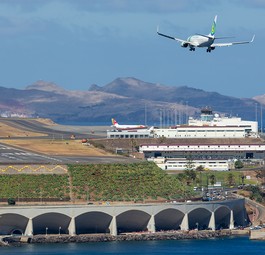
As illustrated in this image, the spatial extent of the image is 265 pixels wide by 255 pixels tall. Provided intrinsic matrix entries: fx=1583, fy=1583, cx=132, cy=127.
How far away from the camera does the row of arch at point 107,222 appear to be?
13025 centimetres

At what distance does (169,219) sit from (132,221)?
3455mm

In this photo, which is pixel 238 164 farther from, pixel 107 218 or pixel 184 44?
pixel 184 44

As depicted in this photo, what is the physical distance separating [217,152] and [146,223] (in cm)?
6650

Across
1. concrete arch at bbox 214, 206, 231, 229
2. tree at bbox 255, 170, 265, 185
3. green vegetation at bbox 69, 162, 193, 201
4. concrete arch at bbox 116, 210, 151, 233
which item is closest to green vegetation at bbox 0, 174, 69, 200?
green vegetation at bbox 69, 162, 193, 201

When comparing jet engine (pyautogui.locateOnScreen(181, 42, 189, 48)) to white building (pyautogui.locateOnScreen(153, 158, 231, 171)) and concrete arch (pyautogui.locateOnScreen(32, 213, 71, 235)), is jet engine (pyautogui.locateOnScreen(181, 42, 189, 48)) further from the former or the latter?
white building (pyautogui.locateOnScreen(153, 158, 231, 171))

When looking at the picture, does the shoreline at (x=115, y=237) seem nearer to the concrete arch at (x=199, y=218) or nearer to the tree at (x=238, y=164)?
the concrete arch at (x=199, y=218)

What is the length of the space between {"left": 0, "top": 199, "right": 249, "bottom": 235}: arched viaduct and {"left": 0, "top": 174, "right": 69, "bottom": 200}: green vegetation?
6014mm

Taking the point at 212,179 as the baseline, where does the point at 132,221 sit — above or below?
below

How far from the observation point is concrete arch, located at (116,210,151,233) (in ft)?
436

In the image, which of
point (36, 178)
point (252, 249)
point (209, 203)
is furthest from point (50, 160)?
point (252, 249)

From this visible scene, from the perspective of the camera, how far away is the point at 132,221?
13412cm

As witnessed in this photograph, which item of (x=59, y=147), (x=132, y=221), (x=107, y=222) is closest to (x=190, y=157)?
(x=59, y=147)

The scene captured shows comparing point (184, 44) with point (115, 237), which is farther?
point (115, 237)

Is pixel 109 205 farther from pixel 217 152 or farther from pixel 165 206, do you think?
pixel 217 152
